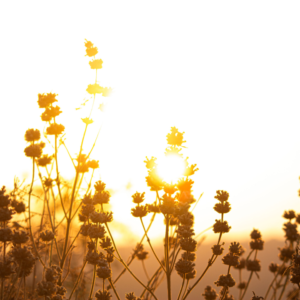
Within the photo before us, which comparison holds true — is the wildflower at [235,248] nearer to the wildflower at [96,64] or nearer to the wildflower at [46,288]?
the wildflower at [46,288]

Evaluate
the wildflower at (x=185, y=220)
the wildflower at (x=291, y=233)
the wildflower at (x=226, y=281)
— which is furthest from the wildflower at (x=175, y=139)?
the wildflower at (x=291, y=233)

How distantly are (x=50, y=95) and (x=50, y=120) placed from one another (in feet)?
0.93

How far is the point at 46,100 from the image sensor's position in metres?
3.75

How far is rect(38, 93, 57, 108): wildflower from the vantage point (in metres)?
3.75

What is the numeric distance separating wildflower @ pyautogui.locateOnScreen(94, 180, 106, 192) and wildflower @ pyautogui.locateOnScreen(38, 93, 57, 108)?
3.62 feet

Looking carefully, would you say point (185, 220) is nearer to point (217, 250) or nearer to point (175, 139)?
point (217, 250)

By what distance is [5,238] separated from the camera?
99.8 inches

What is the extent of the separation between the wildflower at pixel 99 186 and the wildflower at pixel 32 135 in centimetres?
98

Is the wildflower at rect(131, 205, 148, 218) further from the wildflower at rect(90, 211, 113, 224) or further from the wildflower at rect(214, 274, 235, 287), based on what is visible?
the wildflower at rect(214, 274, 235, 287)

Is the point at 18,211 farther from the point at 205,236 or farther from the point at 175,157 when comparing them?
the point at 205,236

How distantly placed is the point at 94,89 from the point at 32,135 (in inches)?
35.4

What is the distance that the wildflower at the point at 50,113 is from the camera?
3701mm

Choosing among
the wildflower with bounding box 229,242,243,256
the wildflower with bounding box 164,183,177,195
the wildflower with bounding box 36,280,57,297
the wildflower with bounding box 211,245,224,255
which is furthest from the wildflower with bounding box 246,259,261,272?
the wildflower with bounding box 36,280,57,297

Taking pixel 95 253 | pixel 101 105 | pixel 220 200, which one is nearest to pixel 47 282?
pixel 95 253
